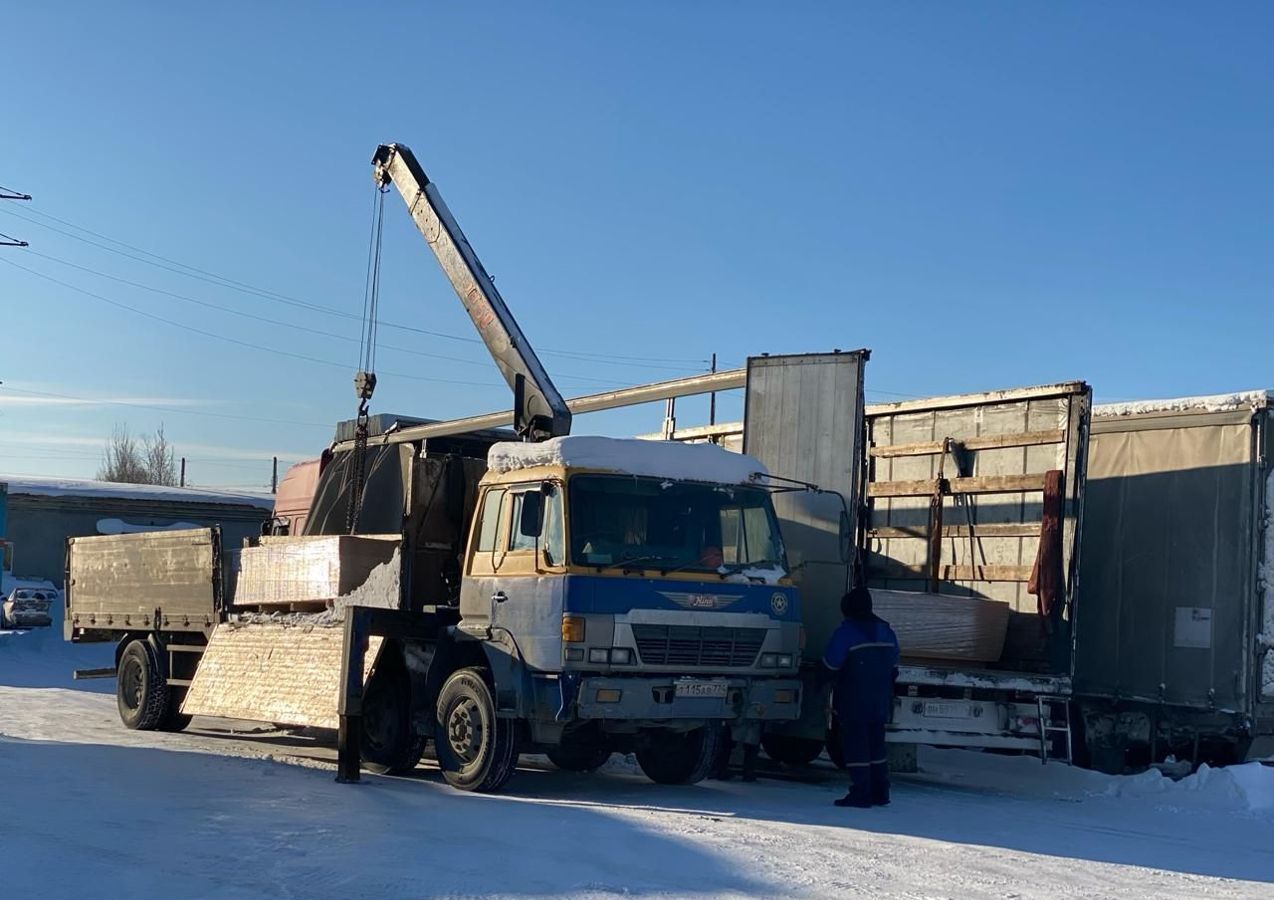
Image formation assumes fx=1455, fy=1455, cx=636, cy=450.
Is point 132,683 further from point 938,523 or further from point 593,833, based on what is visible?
point 593,833

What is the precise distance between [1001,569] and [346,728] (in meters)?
5.74

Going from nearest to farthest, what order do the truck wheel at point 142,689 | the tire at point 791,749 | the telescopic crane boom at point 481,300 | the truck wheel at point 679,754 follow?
the truck wheel at point 679,754 → the tire at point 791,749 → the telescopic crane boom at point 481,300 → the truck wheel at point 142,689

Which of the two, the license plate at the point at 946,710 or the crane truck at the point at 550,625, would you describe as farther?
the license plate at the point at 946,710

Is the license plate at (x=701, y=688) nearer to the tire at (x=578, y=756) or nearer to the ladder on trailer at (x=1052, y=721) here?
the tire at (x=578, y=756)

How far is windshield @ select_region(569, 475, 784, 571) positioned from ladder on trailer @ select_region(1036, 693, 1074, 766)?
241 cm

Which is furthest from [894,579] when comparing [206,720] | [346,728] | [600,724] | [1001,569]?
[206,720]

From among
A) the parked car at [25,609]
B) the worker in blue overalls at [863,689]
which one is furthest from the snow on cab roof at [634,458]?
the parked car at [25,609]

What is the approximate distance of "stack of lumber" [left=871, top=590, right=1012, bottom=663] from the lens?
1191cm

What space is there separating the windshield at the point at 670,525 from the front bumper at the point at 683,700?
843mm

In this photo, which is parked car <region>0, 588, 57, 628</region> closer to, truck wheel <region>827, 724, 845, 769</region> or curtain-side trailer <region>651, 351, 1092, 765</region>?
curtain-side trailer <region>651, 351, 1092, 765</region>

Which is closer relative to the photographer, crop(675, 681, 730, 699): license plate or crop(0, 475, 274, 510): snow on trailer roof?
crop(675, 681, 730, 699): license plate

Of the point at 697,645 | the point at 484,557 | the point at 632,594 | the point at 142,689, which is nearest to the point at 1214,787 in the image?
the point at 697,645

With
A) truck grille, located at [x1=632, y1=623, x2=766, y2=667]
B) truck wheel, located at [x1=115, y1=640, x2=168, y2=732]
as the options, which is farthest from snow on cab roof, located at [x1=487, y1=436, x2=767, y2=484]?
truck wheel, located at [x1=115, y1=640, x2=168, y2=732]

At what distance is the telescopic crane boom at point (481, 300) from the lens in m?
14.3
